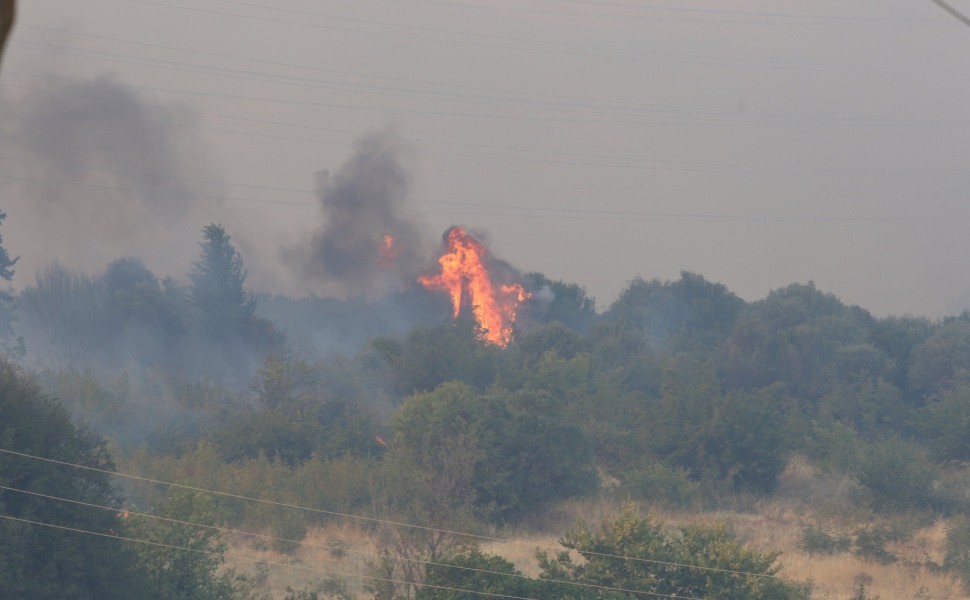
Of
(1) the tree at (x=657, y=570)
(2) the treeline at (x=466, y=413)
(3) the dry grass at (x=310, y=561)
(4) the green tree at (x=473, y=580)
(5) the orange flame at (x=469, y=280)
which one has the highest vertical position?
(5) the orange flame at (x=469, y=280)

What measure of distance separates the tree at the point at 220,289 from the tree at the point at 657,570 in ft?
187

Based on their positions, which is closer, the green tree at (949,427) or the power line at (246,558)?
the power line at (246,558)

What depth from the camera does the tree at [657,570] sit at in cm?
1947

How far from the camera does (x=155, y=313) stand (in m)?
71.3

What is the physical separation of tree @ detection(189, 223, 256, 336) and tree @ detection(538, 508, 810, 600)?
5695cm

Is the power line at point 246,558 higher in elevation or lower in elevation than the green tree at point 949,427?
lower

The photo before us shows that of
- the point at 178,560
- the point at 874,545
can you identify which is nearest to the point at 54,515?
the point at 178,560

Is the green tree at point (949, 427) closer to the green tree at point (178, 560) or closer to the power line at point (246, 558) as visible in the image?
the power line at point (246, 558)

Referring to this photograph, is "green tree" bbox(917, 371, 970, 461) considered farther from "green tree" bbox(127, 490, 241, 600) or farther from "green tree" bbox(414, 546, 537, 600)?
"green tree" bbox(127, 490, 241, 600)

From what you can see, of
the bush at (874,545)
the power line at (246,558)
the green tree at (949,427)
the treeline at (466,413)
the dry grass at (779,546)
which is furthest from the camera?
Result: the green tree at (949,427)

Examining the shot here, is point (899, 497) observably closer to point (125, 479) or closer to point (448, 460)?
point (448, 460)

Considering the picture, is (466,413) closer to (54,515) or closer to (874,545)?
(874,545)

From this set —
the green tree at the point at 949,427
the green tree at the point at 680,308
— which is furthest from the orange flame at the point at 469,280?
the green tree at the point at 949,427

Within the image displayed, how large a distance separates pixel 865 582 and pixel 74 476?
59.0 feet
